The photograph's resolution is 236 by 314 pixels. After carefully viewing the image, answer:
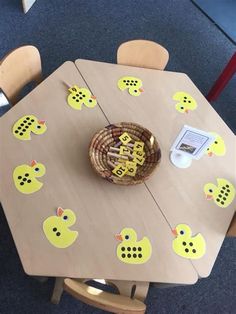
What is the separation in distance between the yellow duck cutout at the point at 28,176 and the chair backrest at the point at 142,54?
0.78 meters

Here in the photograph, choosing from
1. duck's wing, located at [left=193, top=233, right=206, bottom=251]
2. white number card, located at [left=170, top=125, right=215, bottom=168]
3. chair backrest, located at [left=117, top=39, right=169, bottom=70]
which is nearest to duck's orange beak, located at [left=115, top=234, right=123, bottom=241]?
duck's wing, located at [left=193, top=233, right=206, bottom=251]

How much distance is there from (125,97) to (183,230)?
676mm

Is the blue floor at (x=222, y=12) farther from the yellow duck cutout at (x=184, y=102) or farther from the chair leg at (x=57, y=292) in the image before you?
the chair leg at (x=57, y=292)

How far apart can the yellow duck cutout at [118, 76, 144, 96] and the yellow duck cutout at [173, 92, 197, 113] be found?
18cm

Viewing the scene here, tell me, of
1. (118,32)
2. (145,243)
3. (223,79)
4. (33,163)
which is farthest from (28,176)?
(118,32)

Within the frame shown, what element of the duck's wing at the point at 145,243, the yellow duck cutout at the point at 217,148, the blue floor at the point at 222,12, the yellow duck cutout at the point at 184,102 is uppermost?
the blue floor at the point at 222,12

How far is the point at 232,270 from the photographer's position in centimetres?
180

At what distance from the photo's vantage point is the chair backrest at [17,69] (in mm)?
1441

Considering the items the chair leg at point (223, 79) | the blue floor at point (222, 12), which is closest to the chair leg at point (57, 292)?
Answer: the chair leg at point (223, 79)

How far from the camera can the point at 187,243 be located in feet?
3.85

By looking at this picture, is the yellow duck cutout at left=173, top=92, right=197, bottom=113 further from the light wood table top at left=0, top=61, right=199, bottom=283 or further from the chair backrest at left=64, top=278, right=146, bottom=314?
the chair backrest at left=64, top=278, right=146, bottom=314

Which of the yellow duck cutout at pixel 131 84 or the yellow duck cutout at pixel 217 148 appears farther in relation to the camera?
the yellow duck cutout at pixel 131 84

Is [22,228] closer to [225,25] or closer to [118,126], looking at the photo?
[118,126]

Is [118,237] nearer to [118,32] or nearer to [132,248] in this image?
[132,248]
